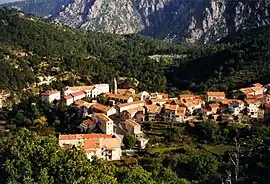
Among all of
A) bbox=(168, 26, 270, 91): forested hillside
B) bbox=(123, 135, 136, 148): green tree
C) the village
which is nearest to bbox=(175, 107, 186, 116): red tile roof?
the village

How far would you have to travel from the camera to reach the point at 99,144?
969 inches

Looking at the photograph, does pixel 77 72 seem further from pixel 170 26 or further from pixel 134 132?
pixel 170 26

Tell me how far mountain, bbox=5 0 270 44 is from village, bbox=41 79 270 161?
76.0 meters

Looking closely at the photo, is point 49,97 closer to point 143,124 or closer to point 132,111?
point 132,111

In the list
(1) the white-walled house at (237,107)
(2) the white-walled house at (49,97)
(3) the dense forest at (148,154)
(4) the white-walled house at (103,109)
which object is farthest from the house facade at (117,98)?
(1) the white-walled house at (237,107)

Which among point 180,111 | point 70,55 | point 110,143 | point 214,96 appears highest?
point 70,55

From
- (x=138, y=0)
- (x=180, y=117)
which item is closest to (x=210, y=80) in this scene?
(x=180, y=117)

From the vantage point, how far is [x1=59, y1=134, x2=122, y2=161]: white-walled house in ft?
80.0

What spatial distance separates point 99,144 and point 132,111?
258 inches

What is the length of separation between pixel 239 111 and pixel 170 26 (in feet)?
420

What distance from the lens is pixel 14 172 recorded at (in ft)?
57.7

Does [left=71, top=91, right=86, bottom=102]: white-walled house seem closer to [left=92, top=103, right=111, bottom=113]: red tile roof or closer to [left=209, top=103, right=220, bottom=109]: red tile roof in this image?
[left=92, top=103, right=111, bottom=113]: red tile roof

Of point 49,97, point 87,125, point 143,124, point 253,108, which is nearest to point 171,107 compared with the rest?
point 143,124

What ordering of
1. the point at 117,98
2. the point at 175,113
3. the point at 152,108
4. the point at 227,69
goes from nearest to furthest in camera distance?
the point at 175,113, the point at 152,108, the point at 117,98, the point at 227,69
